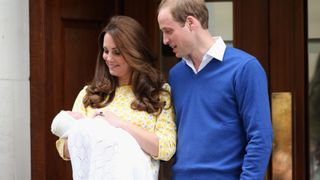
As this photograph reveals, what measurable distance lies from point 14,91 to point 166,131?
947mm

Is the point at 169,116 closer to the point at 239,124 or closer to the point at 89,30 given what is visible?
the point at 239,124

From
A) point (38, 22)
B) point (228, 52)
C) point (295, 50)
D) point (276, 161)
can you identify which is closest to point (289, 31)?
point (295, 50)

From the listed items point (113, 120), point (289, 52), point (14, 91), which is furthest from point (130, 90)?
point (289, 52)

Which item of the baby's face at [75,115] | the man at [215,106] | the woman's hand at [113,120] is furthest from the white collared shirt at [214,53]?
the baby's face at [75,115]

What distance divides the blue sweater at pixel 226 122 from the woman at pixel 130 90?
0.09m

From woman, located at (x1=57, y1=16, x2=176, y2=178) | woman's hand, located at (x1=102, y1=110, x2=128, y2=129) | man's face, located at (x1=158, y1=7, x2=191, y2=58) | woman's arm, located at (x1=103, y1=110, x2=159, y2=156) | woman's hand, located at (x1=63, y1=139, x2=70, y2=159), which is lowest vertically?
woman's hand, located at (x1=63, y1=139, x2=70, y2=159)

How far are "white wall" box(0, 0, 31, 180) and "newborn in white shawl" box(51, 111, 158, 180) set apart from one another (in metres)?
0.80

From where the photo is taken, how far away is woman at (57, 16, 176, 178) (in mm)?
2082

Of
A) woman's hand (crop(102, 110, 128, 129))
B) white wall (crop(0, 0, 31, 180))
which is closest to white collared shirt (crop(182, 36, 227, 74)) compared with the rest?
woman's hand (crop(102, 110, 128, 129))

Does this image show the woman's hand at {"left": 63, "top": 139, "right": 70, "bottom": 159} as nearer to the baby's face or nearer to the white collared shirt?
the baby's face

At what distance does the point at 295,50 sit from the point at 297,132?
1.18 ft

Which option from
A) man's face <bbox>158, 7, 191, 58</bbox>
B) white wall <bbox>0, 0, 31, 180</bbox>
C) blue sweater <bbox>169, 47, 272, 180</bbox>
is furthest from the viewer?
white wall <bbox>0, 0, 31, 180</bbox>

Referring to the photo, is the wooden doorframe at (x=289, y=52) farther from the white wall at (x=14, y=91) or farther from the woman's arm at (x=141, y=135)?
the white wall at (x=14, y=91)

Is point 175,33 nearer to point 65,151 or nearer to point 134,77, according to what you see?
point 134,77
